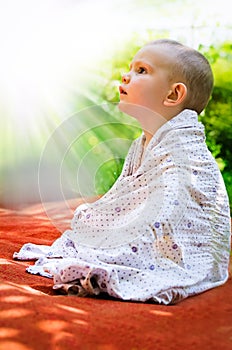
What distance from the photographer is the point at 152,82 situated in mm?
1979

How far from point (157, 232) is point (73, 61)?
8.44 ft

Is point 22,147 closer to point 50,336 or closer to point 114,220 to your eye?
point 114,220

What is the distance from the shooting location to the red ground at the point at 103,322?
1219mm

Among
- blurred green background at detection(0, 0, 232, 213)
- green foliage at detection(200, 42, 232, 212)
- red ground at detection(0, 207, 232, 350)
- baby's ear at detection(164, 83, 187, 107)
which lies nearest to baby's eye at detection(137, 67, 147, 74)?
baby's ear at detection(164, 83, 187, 107)

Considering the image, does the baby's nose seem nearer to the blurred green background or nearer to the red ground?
the red ground

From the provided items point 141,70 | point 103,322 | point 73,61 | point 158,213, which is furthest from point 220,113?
point 103,322

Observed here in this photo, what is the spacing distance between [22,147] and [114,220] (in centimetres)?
224

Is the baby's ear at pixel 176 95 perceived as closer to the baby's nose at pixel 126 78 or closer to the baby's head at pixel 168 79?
the baby's head at pixel 168 79

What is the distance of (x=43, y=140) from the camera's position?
3.97 m

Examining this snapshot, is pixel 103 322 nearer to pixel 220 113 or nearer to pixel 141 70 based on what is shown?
pixel 141 70

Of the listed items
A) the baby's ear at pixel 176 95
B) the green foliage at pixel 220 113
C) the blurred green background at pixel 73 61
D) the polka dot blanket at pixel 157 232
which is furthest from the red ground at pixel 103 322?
the green foliage at pixel 220 113

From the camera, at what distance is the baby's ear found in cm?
196

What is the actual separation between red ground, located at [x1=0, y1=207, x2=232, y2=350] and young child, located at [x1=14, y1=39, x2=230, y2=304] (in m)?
0.08

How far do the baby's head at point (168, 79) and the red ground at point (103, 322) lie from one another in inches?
24.5
